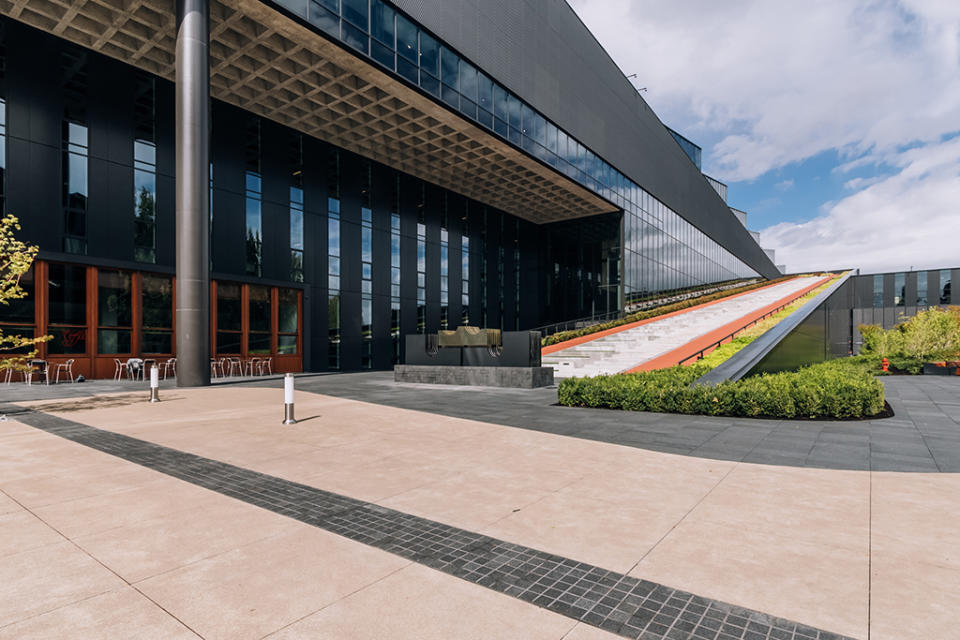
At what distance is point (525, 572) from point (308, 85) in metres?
24.3

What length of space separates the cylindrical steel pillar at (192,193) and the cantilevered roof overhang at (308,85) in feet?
5.16

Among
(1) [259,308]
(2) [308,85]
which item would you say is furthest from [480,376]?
(2) [308,85]

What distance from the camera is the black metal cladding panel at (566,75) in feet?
85.0

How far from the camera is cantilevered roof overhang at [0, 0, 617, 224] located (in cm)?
1809

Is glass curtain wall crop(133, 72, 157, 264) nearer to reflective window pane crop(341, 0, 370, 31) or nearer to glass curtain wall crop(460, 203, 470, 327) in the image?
reflective window pane crop(341, 0, 370, 31)

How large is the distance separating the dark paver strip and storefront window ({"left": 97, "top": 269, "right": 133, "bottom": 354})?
1780 cm

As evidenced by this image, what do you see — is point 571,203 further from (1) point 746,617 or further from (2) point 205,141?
(1) point 746,617

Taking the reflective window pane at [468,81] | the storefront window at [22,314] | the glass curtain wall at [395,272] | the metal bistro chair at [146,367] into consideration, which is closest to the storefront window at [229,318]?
the metal bistro chair at [146,367]

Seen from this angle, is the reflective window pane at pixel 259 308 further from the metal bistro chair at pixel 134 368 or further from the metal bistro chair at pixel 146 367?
the metal bistro chair at pixel 134 368

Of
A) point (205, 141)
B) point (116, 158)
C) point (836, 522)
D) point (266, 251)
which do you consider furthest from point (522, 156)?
point (836, 522)

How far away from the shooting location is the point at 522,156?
97.5ft

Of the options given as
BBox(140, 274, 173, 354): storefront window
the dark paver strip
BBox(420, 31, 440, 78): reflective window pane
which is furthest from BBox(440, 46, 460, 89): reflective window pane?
the dark paver strip

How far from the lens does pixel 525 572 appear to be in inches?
145

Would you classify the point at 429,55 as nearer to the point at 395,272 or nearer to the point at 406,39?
the point at 406,39
